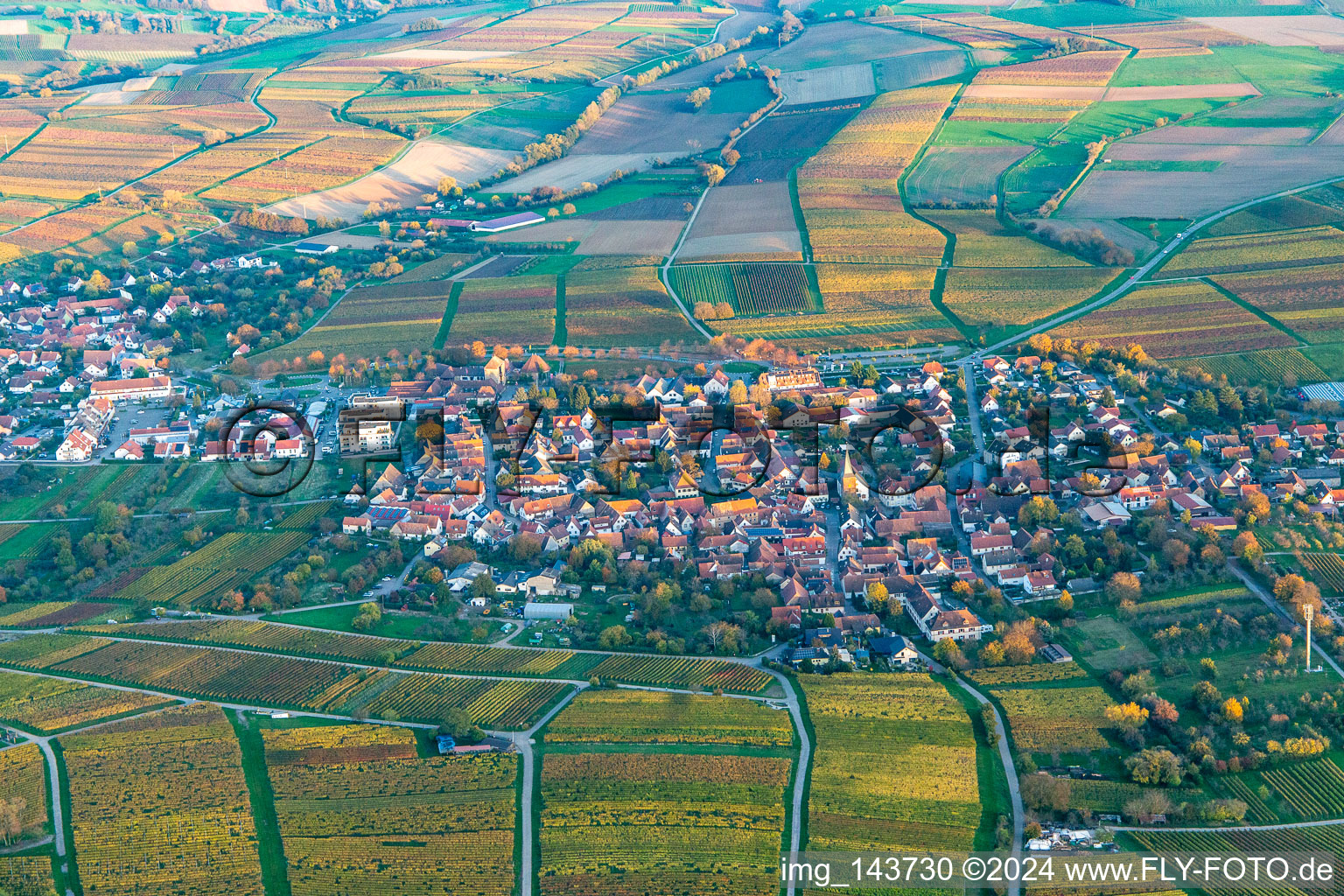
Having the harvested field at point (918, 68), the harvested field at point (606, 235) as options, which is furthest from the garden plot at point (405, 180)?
the harvested field at point (918, 68)

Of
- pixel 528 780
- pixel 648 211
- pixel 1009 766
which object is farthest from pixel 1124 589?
pixel 648 211

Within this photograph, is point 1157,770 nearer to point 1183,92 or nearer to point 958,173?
point 958,173

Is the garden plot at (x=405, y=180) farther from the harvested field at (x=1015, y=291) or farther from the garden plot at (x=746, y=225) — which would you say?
the harvested field at (x=1015, y=291)

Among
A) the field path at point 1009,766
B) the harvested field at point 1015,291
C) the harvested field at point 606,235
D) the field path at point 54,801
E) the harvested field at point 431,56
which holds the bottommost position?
the field path at point 1009,766

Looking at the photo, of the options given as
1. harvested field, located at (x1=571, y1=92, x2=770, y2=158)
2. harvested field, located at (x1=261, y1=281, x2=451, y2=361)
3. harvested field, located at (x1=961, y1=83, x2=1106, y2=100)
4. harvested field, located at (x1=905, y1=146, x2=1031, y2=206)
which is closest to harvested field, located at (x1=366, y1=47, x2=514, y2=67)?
harvested field, located at (x1=571, y1=92, x2=770, y2=158)

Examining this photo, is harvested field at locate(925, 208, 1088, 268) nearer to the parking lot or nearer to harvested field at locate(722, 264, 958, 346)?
harvested field at locate(722, 264, 958, 346)

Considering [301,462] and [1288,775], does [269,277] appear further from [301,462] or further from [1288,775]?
[1288,775]

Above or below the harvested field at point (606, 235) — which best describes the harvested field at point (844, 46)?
above
